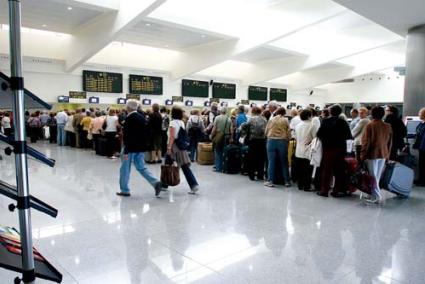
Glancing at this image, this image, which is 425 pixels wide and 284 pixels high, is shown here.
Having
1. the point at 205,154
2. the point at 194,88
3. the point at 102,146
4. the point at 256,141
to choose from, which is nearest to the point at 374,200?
the point at 256,141

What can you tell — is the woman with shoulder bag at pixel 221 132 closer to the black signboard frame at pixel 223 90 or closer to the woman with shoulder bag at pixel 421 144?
the woman with shoulder bag at pixel 421 144

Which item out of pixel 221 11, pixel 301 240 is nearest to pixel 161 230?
pixel 301 240

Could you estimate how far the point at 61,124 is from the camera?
12.7 meters

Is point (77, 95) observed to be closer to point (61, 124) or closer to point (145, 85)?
point (61, 124)

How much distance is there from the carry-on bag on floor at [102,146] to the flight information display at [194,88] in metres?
8.30

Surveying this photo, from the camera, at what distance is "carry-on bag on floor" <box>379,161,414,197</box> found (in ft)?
17.4

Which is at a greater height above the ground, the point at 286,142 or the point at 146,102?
the point at 146,102

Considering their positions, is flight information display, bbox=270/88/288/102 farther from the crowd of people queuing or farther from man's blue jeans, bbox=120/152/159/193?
man's blue jeans, bbox=120/152/159/193

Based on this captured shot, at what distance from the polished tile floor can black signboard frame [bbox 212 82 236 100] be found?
13.9m

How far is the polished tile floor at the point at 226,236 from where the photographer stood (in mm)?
2734

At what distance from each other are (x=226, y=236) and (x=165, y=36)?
11.3 metres

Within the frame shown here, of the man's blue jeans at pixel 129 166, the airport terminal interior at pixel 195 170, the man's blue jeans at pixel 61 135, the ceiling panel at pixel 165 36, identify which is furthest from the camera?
the man's blue jeans at pixel 61 135

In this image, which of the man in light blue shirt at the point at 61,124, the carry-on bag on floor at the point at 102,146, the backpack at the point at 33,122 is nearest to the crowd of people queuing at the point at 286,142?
the carry-on bag on floor at the point at 102,146

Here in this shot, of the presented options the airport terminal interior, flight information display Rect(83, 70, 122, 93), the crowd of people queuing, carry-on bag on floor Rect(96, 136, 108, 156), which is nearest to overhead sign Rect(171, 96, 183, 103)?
the airport terminal interior
